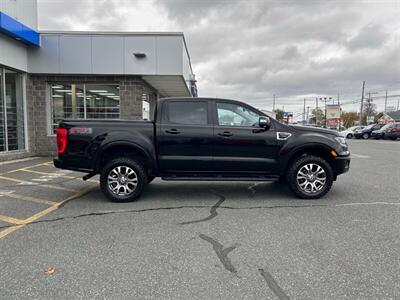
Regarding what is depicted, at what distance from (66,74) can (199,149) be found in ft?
27.0

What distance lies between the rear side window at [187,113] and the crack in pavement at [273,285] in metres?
3.24

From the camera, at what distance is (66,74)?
11.5m

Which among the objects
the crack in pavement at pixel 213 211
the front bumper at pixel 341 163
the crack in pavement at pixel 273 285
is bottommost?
the crack in pavement at pixel 273 285

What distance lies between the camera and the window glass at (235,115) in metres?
5.76

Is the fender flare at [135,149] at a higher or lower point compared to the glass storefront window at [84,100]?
lower

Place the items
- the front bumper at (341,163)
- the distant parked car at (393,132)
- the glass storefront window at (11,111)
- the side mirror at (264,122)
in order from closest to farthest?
the side mirror at (264,122), the front bumper at (341,163), the glass storefront window at (11,111), the distant parked car at (393,132)

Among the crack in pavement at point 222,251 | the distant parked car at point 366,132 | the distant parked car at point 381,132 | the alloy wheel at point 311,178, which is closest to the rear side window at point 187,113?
the alloy wheel at point 311,178

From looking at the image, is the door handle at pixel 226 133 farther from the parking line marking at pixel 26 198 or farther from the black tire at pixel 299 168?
the parking line marking at pixel 26 198

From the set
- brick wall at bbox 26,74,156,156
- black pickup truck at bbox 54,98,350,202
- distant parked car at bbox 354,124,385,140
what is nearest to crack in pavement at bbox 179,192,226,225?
black pickup truck at bbox 54,98,350,202

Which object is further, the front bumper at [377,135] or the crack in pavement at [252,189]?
the front bumper at [377,135]

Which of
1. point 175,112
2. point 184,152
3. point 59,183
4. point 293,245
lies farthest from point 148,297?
point 59,183

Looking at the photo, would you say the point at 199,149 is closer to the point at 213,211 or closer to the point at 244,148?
the point at 244,148

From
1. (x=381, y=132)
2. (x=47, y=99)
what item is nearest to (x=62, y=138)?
(x=47, y=99)

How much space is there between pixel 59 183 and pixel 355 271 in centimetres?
658
